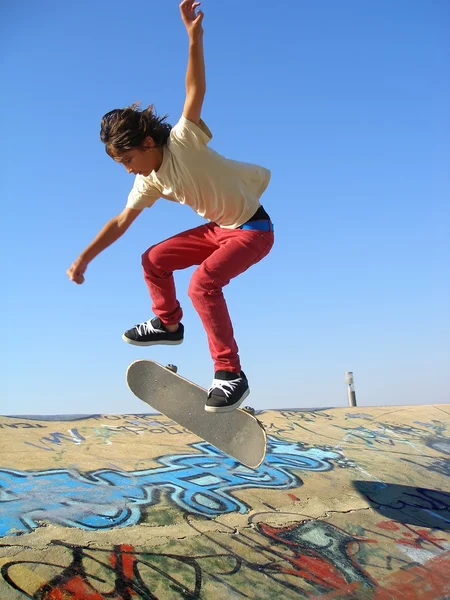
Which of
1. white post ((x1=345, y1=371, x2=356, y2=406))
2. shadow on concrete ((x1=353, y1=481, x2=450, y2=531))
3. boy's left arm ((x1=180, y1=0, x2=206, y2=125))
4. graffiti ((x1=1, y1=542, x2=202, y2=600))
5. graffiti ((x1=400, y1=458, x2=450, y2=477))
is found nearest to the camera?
graffiti ((x1=1, y1=542, x2=202, y2=600))

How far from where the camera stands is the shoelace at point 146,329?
4.77m

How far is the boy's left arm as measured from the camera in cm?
351

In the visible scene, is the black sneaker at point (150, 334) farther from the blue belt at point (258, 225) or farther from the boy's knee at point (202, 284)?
the blue belt at point (258, 225)

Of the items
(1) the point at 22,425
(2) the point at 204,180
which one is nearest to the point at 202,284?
(2) the point at 204,180

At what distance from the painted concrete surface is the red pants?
1.39 meters

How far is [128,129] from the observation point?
384 cm

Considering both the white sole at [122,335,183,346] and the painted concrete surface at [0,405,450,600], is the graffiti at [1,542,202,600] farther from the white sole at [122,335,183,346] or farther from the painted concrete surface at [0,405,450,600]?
the white sole at [122,335,183,346]

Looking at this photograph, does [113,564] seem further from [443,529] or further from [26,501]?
[443,529]

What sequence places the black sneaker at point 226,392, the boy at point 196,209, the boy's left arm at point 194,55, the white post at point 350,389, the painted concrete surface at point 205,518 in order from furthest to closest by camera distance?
the white post at point 350,389, the black sneaker at point 226,392, the boy at point 196,209, the boy's left arm at point 194,55, the painted concrete surface at point 205,518

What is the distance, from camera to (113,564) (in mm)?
3312

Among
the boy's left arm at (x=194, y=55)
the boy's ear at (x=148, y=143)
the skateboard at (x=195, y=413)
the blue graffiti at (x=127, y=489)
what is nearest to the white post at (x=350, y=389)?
the blue graffiti at (x=127, y=489)

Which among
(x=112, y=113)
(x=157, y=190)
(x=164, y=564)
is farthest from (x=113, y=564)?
(x=112, y=113)

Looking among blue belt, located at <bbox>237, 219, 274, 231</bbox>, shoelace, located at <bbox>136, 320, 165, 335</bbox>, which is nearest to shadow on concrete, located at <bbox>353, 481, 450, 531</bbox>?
shoelace, located at <bbox>136, 320, 165, 335</bbox>

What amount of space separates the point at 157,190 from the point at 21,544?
2.77m
